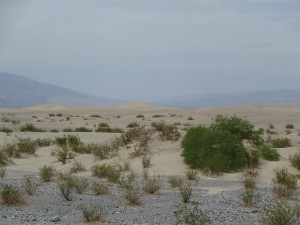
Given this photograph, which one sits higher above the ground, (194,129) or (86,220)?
(194,129)

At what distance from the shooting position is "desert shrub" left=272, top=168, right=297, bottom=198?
13.1 metres

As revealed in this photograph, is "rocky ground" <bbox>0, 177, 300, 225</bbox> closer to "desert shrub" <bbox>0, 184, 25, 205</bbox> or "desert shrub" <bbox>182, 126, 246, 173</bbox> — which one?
"desert shrub" <bbox>0, 184, 25, 205</bbox>

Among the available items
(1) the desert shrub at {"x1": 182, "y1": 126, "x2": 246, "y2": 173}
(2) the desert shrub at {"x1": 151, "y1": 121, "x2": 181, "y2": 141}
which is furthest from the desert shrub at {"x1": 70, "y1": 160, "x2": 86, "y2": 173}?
(2) the desert shrub at {"x1": 151, "y1": 121, "x2": 181, "y2": 141}

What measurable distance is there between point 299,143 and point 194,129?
10.1 m

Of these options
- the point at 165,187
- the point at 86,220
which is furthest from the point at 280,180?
the point at 86,220

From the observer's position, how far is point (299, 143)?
28.0 metres

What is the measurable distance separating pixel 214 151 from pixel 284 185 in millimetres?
4388

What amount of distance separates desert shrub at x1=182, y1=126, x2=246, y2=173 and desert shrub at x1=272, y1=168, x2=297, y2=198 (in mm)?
2678

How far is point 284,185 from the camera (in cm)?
1461

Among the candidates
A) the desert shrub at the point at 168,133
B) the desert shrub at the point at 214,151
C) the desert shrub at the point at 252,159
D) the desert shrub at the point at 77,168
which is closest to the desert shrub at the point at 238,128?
the desert shrub at the point at 214,151

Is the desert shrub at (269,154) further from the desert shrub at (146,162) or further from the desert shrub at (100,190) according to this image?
the desert shrub at (100,190)

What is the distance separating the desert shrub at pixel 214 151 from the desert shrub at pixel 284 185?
268 cm

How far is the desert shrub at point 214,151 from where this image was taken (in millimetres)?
18062

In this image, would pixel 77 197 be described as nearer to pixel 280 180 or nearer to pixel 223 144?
pixel 280 180
